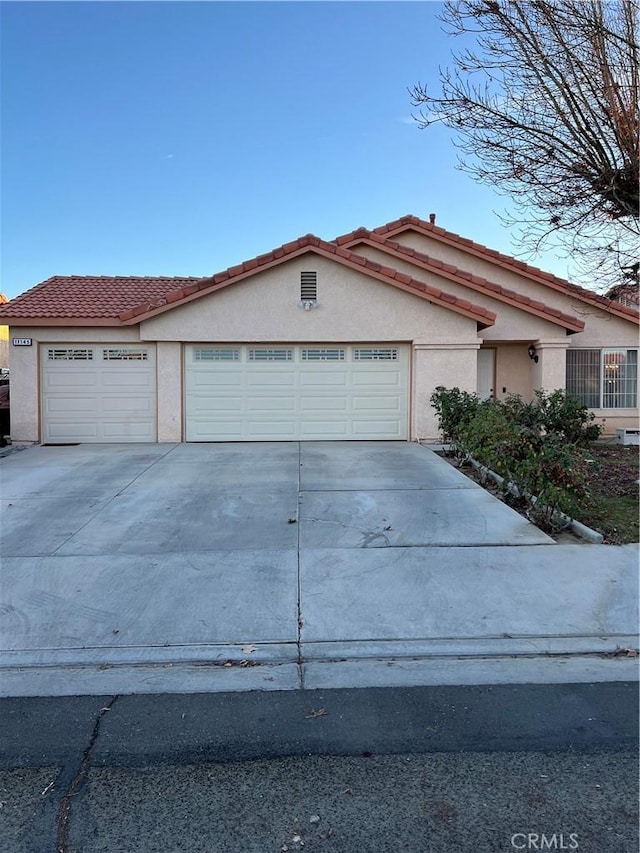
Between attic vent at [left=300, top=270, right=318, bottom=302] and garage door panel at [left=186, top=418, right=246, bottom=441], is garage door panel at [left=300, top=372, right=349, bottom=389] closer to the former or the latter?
attic vent at [left=300, top=270, right=318, bottom=302]

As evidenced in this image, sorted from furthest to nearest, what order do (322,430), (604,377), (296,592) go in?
1. (604,377)
2. (322,430)
3. (296,592)

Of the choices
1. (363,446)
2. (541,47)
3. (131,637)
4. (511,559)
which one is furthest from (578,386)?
(131,637)

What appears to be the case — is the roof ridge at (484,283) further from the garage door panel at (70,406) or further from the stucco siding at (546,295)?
the garage door panel at (70,406)

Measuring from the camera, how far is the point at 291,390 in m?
13.4

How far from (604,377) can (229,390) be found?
987 cm

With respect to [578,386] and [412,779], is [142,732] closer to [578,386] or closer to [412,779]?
[412,779]

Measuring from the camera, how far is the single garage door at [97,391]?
43.8 feet

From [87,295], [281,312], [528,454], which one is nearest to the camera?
[528,454]

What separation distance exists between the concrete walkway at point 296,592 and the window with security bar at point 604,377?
8.52 metres

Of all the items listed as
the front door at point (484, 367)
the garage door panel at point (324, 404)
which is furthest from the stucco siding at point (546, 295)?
the garage door panel at point (324, 404)

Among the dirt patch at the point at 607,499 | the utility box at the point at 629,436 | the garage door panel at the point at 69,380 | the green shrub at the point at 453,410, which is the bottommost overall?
the dirt patch at the point at 607,499

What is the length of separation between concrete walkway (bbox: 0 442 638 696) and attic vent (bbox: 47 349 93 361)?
5.29 meters

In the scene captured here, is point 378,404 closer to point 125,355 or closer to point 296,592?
point 125,355

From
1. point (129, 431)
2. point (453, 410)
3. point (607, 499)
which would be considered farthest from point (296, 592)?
point (129, 431)
